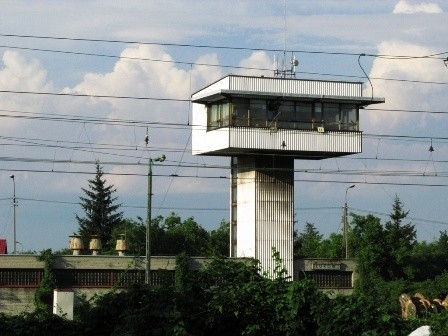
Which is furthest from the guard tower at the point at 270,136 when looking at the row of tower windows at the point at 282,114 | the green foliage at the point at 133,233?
the green foliage at the point at 133,233

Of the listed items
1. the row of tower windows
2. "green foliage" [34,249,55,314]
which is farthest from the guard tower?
"green foliage" [34,249,55,314]

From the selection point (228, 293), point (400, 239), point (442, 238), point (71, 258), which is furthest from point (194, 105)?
point (442, 238)

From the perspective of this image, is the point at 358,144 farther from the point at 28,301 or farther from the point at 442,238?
the point at 442,238

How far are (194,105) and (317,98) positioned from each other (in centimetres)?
829

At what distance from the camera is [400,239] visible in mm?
73062

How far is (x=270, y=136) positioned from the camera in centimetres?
5894

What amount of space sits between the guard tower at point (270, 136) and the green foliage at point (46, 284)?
37.3 ft

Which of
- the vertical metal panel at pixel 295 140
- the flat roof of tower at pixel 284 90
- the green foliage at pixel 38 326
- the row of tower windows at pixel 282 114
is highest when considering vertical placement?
the flat roof of tower at pixel 284 90

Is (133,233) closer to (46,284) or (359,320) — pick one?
(46,284)

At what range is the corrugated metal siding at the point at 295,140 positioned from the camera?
191ft

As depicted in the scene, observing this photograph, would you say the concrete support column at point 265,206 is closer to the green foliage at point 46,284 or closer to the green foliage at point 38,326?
the green foliage at point 46,284

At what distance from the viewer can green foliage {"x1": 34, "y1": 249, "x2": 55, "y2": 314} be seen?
58.4m

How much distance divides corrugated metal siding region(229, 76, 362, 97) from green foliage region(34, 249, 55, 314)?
15.1 meters

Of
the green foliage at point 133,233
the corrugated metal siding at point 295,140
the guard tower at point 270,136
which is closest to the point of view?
the corrugated metal siding at point 295,140
